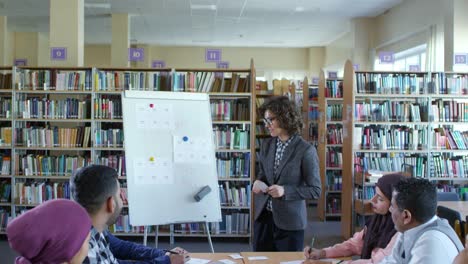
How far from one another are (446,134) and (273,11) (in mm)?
5490

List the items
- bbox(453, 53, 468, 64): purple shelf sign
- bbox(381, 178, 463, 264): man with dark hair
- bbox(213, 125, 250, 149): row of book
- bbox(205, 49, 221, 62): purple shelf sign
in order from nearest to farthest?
1. bbox(381, 178, 463, 264): man with dark hair
2. bbox(213, 125, 250, 149): row of book
3. bbox(453, 53, 468, 64): purple shelf sign
4. bbox(205, 49, 221, 62): purple shelf sign

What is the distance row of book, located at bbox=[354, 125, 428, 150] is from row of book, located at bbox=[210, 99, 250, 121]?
1569 millimetres

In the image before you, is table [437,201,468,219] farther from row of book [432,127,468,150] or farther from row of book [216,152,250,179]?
row of book [216,152,250,179]

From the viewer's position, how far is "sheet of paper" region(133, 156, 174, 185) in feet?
11.9

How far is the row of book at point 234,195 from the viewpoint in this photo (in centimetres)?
655

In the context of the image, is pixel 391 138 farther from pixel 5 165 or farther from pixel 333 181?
pixel 5 165

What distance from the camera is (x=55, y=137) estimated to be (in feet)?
21.3

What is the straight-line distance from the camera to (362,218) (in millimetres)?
6934

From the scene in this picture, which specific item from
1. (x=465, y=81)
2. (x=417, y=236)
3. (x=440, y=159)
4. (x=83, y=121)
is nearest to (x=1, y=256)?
(x=83, y=121)

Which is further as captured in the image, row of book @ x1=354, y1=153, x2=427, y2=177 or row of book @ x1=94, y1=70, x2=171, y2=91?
row of book @ x1=354, y1=153, x2=427, y2=177

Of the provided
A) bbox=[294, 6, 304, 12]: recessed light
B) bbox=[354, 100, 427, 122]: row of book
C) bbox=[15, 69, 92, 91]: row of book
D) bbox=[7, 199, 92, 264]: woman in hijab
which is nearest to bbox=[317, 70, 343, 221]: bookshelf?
bbox=[354, 100, 427, 122]: row of book

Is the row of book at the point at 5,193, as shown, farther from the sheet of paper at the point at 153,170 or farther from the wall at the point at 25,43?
the wall at the point at 25,43

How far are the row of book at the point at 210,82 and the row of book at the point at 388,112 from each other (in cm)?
163

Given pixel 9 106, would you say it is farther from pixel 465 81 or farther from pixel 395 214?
pixel 465 81
